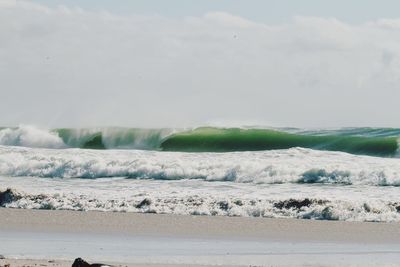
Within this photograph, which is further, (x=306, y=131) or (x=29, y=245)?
(x=306, y=131)

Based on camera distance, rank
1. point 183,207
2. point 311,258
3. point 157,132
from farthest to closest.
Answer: point 157,132, point 183,207, point 311,258

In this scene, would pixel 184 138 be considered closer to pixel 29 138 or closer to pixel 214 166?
pixel 29 138

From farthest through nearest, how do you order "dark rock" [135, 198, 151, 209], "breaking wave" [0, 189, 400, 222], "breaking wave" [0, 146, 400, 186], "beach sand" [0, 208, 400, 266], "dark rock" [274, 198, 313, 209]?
"breaking wave" [0, 146, 400, 186]
"dark rock" [135, 198, 151, 209]
"dark rock" [274, 198, 313, 209]
"breaking wave" [0, 189, 400, 222]
"beach sand" [0, 208, 400, 266]

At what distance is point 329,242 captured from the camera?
39.7 feet

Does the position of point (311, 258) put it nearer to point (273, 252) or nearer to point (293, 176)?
point (273, 252)

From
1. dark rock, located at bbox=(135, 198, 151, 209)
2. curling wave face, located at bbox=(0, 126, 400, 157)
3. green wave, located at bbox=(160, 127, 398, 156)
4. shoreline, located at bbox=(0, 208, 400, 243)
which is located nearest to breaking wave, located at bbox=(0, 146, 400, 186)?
dark rock, located at bbox=(135, 198, 151, 209)

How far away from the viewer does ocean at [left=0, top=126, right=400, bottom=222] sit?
600 inches

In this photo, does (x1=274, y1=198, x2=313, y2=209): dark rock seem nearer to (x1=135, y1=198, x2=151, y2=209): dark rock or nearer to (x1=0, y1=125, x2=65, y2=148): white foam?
(x1=135, y1=198, x2=151, y2=209): dark rock

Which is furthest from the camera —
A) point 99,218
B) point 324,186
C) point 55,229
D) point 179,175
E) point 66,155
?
point 66,155

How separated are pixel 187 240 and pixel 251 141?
2166 centimetres

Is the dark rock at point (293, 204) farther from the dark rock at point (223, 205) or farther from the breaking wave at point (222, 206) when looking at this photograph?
the dark rock at point (223, 205)

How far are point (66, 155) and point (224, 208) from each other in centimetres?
925

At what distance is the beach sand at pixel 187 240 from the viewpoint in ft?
33.9

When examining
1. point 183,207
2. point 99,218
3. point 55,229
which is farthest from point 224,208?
point 55,229
